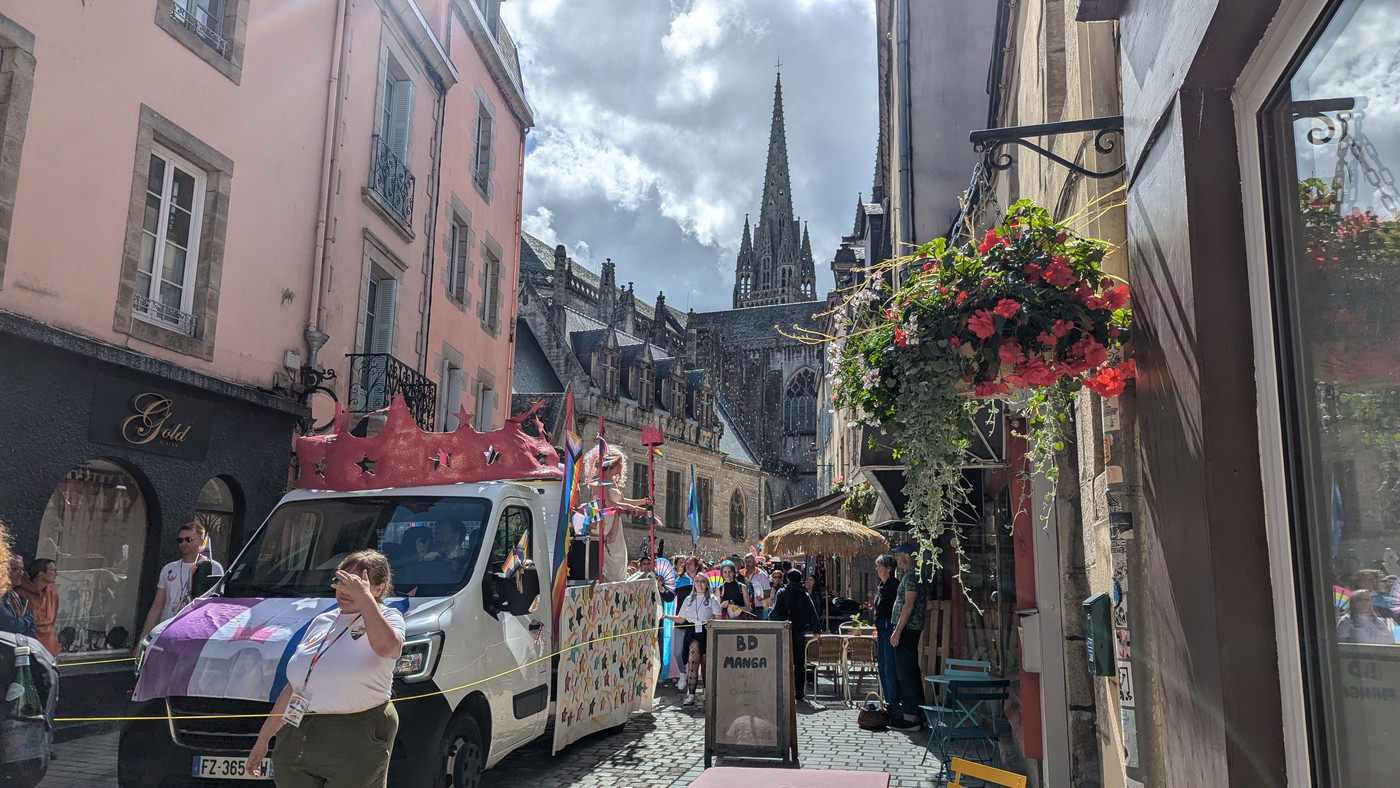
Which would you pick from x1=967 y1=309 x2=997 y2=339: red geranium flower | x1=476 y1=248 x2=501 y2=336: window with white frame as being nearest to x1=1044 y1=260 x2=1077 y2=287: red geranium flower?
x1=967 y1=309 x2=997 y2=339: red geranium flower

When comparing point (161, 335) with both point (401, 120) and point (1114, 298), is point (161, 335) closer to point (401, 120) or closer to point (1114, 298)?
point (401, 120)

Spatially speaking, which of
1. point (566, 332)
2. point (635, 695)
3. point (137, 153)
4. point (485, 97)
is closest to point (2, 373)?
point (137, 153)

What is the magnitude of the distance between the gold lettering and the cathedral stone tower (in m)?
83.1

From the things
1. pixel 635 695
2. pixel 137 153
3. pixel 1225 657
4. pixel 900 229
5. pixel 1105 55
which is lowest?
pixel 635 695

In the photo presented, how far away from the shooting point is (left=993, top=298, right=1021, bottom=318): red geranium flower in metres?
3.43

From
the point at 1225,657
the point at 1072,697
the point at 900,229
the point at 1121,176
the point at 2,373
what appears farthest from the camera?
the point at 900,229

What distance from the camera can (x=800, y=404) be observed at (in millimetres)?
65312

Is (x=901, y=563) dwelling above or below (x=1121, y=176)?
below

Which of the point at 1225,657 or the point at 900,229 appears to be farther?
the point at 900,229

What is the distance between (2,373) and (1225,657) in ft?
28.5

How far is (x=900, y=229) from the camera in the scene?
51.6 ft

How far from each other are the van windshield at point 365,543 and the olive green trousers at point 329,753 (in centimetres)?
188

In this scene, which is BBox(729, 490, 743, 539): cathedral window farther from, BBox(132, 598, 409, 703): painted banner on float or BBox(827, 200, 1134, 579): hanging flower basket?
BBox(827, 200, 1134, 579): hanging flower basket

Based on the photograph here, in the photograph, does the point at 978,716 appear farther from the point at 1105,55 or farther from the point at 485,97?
the point at 485,97
